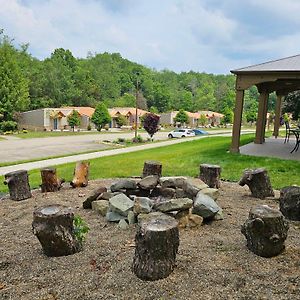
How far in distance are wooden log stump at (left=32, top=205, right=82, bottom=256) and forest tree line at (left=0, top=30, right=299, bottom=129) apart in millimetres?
13979

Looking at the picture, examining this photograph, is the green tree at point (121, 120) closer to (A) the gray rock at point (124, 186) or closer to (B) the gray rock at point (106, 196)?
(A) the gray rock at point (124, 186)

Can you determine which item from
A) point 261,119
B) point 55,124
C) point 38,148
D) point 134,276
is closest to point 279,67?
point 261,119

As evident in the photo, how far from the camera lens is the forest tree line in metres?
35.0

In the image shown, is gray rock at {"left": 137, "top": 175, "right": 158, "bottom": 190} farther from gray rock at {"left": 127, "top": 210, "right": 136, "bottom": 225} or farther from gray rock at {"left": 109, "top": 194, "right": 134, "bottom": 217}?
gray rock at {"left": 127, "top": 210, "right": 136, "bottom": 225}

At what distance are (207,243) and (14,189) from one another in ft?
11.1

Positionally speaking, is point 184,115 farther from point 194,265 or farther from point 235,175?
point 194,265

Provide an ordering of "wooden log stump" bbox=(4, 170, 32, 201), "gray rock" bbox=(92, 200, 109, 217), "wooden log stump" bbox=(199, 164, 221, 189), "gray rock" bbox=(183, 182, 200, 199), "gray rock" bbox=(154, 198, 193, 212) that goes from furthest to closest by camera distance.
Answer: "wooden log stump" bbox=(199, 164, 221, 189) < "wooden log stump" bbox=(4, 170, 32, 201) < "gray rock" bbox=(183, 182, 200, 199) < "gray rock" bbox=(92, 200, 109, 217) < "gray rock" bbox=(154, 198, 193, 212)

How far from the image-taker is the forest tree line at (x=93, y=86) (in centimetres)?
3503

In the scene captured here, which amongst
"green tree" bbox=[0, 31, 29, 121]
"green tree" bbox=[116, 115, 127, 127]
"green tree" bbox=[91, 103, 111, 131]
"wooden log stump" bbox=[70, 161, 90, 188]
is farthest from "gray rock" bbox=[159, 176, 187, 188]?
"green tree" bbox=[116, 115, 127, 127]

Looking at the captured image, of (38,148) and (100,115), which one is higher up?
(100,115)

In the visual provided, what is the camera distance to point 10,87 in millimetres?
34188

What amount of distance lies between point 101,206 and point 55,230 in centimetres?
129

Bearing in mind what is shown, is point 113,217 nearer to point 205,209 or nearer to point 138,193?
point 138,193

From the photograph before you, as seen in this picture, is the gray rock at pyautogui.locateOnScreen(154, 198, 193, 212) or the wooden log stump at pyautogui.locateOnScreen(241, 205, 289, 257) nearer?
the wooden log stump at pyautogui.locateOnScreen(241, 205, 289, 257)
